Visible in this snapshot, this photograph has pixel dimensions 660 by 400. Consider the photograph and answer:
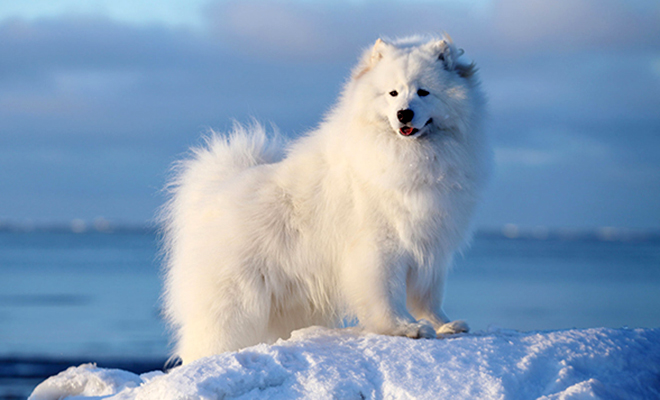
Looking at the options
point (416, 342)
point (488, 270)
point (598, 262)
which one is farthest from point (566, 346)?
point (598, 262)

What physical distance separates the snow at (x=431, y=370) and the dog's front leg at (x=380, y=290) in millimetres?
368

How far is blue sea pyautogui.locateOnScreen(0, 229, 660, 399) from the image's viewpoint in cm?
1295

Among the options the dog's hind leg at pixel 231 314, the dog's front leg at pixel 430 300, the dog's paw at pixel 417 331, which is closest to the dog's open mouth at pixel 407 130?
the dog's front leg at pixel 430 300

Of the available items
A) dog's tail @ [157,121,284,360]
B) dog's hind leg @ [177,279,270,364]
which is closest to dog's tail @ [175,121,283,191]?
dog's tail @ [157,121,284,360]

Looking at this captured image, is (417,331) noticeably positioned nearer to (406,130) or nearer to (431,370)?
(431,370)

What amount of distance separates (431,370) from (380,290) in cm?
95

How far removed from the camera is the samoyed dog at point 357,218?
4.22 metres

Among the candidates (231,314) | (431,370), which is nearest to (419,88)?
(431,370)

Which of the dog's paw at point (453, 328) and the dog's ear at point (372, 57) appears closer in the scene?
the dog's paw at point (453, 328)

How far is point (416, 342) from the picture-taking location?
3.65 m

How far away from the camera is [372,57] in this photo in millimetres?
4590

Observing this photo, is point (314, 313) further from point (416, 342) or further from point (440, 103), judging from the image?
point (440, 103)

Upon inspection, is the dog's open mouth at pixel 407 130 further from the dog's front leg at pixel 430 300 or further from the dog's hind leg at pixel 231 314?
the dog's hind leg at pixel 231 314

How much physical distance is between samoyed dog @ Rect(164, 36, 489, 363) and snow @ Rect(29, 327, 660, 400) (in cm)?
59
